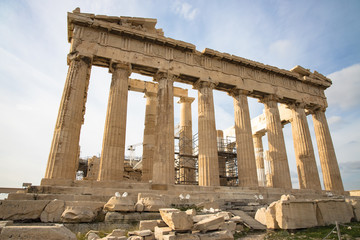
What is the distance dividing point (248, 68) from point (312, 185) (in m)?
11.4

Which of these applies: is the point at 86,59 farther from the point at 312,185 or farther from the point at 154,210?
the point at 312,185

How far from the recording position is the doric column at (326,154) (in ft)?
69.6

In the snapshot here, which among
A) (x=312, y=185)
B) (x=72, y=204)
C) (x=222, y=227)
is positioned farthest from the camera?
(x=312, y=185)

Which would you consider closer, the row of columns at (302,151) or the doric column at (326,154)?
the row of columns at (302,151)

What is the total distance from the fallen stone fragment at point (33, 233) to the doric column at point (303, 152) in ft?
67.6

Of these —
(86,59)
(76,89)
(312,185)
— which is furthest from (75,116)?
(312,185)

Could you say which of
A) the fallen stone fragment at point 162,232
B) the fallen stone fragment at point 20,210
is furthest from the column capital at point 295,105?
the fallen stone fragment at point 20,210

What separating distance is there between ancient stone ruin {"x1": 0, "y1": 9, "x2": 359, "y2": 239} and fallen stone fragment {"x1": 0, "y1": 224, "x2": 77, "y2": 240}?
0.04 meters

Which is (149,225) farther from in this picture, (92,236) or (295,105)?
(295,105)

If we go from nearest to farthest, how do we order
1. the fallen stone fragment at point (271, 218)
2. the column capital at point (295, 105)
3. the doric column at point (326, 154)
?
the fallen stone fragment at point (271, 218) < the doric column at point (326, 154) < the column capital at point (295, 105)

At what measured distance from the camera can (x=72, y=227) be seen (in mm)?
6820

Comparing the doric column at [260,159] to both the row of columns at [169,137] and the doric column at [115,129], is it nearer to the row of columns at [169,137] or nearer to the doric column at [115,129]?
the row of columns at [169,137]

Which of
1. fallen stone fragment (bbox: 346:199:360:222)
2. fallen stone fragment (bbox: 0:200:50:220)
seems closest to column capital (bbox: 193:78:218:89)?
fallen stone fragment (bbox: 346:199:360:222)

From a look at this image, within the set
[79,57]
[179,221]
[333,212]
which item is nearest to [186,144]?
[79,57]
